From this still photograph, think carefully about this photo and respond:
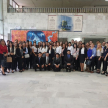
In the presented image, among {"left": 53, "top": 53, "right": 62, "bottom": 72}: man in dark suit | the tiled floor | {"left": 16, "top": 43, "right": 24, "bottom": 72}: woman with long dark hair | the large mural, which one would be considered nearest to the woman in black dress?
{"left": 53, "top": 53, "right": 62, "bottom": 72}: man in dark suit

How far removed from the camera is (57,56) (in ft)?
18.0

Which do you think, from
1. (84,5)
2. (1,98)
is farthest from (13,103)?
(84,5)

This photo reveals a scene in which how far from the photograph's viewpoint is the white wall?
29.2 feet

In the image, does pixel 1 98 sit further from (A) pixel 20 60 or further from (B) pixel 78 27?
(B) pixel 78 27

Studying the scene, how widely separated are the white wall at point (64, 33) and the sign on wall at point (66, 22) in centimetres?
33

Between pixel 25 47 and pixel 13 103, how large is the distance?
3494 mm

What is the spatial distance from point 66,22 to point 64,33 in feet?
2.92

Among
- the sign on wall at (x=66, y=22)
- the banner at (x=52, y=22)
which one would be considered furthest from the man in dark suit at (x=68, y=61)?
the banner at (x=52, y=22)

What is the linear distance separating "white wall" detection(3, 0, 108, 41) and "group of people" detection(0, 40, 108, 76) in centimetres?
355

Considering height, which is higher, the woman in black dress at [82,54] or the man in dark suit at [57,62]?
the woman in black dress at [82,54]

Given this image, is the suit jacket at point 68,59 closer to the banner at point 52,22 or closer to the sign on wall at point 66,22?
the sign on wall at point 66,22

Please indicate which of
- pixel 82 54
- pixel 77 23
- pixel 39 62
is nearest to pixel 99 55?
pixel 82 54

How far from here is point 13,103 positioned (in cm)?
237

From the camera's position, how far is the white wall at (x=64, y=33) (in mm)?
8891
